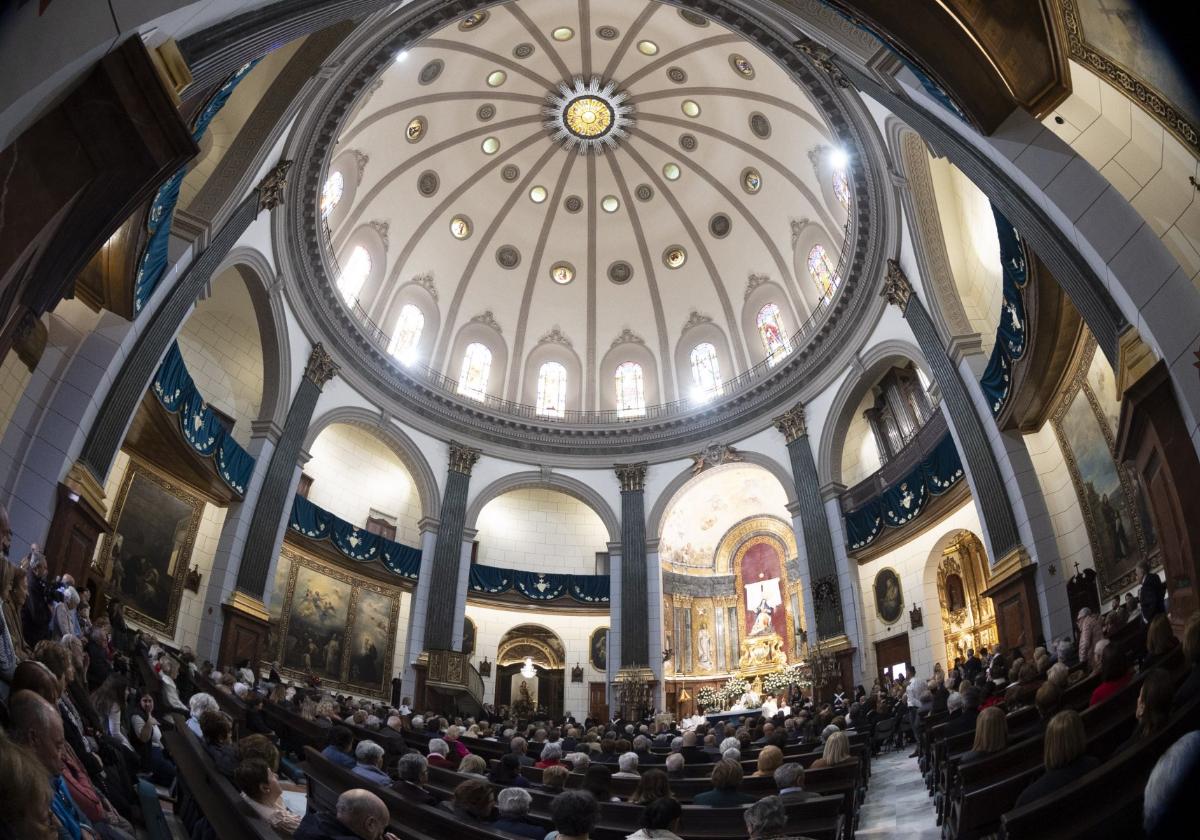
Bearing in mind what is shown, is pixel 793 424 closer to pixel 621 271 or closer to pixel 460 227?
pixel 621 271

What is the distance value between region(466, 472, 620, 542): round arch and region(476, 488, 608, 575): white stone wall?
2.17 m

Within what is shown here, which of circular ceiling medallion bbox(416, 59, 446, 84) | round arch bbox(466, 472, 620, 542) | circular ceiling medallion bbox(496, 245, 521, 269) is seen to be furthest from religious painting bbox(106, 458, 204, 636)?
circular ceiling medallion bbox(496, 245, 521, 269)

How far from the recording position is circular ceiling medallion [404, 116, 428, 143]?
2412 centimetres

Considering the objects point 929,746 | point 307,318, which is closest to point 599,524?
point 307,318

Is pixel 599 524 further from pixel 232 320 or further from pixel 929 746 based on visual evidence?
pixel 929 746

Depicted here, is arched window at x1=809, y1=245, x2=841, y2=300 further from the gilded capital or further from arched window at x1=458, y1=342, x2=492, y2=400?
the gilded capital

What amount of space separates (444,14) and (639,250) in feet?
43.3

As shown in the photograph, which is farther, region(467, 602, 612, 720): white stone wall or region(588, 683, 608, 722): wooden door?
region(467, 602, 612, 720): white stone wall

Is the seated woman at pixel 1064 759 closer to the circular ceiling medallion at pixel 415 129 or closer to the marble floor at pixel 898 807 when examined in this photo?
the marble floor at pixel 898 807

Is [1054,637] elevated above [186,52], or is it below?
below

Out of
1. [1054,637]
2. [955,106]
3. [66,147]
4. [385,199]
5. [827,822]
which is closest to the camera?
[827,822]

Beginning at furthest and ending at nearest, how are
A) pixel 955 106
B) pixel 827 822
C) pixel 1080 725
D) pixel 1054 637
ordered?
pixel 1054 637 → pixel 955 106 → pixel 827 822 → pixel 1080 725

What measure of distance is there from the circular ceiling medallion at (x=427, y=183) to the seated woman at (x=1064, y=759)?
82.7ft

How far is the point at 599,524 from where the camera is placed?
95.9 ft
